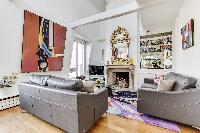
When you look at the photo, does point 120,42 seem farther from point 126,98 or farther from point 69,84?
point 69,84

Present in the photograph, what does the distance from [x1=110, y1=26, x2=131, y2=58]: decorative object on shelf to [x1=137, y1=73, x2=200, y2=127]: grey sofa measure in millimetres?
3692

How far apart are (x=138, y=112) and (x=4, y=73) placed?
333 centimetres

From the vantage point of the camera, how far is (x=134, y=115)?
3.13 metres

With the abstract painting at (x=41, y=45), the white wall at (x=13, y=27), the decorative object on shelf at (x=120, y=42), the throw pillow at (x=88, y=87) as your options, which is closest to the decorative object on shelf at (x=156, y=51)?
the decorative object on shelf at (x=120, y=42)

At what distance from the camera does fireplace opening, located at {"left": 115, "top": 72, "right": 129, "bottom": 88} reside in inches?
264

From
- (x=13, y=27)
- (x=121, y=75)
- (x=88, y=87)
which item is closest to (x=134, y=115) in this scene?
(x=88, y=87)

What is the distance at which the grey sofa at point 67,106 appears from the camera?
2082 millimetres

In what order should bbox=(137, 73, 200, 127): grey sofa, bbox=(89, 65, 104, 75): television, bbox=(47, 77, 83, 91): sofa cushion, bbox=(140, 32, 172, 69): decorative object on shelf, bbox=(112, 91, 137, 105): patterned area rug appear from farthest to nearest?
bbox=(89, 65, 104, 75): television
bbox=(140, 32, 172, 69): decorative object on shelf
bbox=(112, 91, 137, 105): patterned area rug
bbox=(137, 73, 200, 127): grey sofa
bbox=(47, 77, 83, 91): sofa cushion

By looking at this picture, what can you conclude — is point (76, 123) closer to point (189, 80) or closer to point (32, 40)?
point (189, 80)

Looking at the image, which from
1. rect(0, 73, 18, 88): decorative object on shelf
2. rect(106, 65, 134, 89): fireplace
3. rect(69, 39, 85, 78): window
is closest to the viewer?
rect(0, 73, 18, 88): decorative object on shelf

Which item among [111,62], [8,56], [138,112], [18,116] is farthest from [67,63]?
[138,112]

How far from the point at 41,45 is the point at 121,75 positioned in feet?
13.0

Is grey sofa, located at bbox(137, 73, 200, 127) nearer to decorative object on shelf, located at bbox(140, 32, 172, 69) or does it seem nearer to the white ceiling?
decorative object on shelf, located at bbox(140, 32, 172, 69)

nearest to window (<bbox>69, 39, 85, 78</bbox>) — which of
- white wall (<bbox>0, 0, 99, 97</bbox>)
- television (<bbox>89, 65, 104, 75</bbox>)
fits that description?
television (<bbox>89, 65, 104, 75</bbox>)
